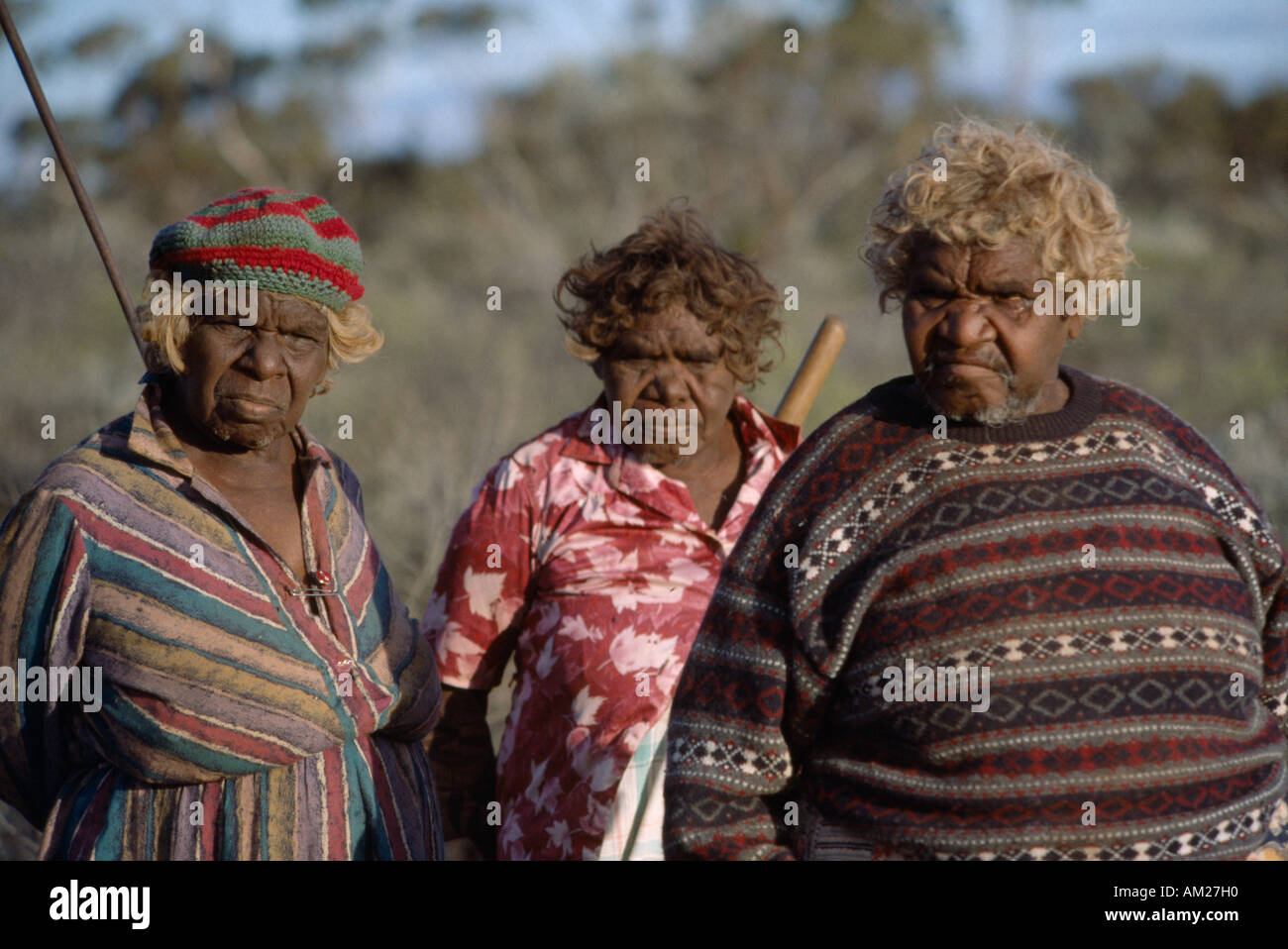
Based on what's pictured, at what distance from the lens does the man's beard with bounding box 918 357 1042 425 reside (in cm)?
219

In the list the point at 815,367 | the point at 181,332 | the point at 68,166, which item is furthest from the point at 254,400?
the point at 815,367

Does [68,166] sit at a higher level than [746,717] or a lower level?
higher

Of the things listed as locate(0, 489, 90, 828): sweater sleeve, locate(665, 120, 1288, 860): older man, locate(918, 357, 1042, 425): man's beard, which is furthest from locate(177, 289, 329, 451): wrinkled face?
locate(918, 357, 1042, 425): man's beard

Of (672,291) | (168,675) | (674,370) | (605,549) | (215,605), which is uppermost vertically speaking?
(672,291)

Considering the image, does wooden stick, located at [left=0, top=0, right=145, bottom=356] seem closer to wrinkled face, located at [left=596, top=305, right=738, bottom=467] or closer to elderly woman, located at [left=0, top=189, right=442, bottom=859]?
elderly woman, located at [left=0, top=189, right=442, bottom=859]

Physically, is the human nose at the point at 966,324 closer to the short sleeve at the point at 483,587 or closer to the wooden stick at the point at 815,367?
the short sleeve at the point at 483,587

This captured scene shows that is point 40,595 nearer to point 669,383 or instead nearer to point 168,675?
point 168,675

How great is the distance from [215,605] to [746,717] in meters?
0.92

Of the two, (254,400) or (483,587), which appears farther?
(483,587)

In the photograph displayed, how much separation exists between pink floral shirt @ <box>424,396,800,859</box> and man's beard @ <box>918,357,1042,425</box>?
108 centimetres

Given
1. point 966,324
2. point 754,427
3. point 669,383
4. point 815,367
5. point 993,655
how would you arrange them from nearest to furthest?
point 993,655 → point 966,324 → point 669,383 → point 754,427 → point 815,367

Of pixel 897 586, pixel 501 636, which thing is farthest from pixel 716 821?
pixel 501 636

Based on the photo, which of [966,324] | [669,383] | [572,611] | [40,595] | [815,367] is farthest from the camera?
[815,367]

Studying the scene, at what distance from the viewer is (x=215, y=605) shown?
7.88ft
